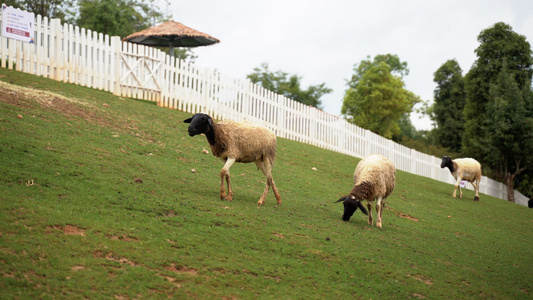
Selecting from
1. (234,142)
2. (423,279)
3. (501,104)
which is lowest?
(423,279)

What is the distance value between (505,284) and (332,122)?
18519mm

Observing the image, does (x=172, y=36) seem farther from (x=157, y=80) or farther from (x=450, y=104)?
(x=450, y=104)

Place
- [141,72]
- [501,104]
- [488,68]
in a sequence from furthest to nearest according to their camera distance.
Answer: [488,68] < [501,104] < [141,72]

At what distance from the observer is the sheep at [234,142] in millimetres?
11453

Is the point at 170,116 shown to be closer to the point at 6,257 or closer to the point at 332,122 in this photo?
the point at 332,122

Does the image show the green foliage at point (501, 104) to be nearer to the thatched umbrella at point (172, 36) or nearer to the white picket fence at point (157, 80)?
the white picket fence at point (157, 80)

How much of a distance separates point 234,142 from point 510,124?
25.3 m

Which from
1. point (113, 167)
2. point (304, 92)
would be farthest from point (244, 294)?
point (304, 92)

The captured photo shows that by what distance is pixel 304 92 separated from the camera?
69.3m

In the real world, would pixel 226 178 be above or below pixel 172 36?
below

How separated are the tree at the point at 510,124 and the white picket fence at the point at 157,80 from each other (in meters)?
9.71

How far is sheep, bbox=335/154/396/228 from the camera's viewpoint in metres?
11.8

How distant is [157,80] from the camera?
2219cm

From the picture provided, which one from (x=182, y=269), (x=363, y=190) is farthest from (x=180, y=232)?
(x=363, y=190)
